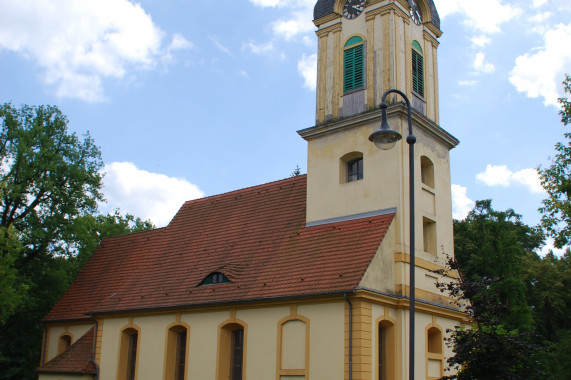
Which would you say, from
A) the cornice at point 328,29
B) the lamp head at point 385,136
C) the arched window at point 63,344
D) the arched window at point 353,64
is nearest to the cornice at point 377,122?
the arched window at point 353,64

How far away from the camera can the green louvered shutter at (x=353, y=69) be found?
922 inches

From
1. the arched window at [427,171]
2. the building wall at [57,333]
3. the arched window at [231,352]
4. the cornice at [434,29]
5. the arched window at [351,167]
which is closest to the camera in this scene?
the arched window at [231,352]

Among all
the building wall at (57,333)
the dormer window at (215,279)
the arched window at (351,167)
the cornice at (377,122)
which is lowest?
the building wall at (57,333)

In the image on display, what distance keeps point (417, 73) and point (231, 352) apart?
12.7m

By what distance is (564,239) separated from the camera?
73.2 ft

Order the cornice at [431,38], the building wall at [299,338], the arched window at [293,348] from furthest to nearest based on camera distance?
the cornice at [431,38]
the arched window at [293,348]
the building wall at [299,338]

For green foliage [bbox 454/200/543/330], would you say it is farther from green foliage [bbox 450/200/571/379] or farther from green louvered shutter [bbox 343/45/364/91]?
green louvered shutter [bbox 343/45/364/91]

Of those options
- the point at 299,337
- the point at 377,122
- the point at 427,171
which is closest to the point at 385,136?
the point at 299,337

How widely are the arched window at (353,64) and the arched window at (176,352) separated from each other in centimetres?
1107

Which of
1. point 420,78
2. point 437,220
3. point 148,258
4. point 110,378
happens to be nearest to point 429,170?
point 437,220

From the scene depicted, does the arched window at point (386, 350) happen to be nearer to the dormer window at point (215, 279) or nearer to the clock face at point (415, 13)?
the dormer window at point (215, 279)

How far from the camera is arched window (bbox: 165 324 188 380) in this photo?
22734 millimetres

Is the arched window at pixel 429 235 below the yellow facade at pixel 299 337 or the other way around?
the other way around

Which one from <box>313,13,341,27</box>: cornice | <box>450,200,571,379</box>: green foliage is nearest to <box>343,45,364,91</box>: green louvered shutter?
<box>313,13,341,27</box>: cornice
